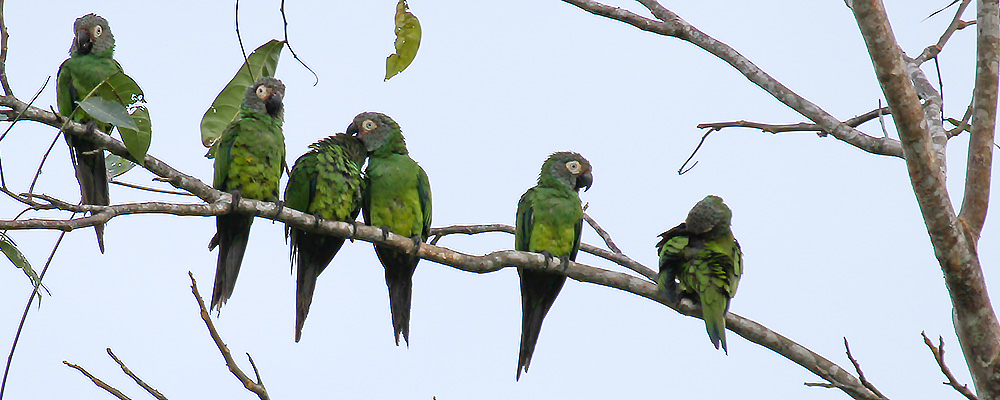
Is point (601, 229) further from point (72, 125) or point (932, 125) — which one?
point (72, 125)

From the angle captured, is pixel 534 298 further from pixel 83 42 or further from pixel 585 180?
pixel 83 42

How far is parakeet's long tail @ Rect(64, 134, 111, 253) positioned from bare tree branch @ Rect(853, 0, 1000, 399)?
4.08m

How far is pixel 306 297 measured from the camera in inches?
214

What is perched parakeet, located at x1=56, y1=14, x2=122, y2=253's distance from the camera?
484 cm

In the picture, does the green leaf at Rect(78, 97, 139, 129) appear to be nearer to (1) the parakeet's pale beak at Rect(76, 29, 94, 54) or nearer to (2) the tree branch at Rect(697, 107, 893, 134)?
(1) the parakeet's pale beak at Rect(76, 29, 94, 54)

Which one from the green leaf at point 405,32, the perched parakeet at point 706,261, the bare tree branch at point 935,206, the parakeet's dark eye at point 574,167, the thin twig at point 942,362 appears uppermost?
the parakeet's dark eye at point 574,167

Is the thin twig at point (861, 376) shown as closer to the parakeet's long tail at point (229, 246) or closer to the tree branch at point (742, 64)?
the tree branch at point (742, 64)

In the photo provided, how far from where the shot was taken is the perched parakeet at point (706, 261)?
15.4 ft

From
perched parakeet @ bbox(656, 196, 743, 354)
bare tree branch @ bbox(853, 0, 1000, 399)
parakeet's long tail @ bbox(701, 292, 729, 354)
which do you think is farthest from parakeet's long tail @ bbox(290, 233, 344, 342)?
bare tree branch @ bbox(853, 0, 1000, 399)

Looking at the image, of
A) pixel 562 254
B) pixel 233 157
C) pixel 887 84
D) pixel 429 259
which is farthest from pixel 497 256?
pixel 887 84

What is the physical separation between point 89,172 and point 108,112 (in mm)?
1590

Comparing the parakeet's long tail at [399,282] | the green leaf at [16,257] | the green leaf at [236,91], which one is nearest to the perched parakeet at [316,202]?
the parakeet's long tail at [399,282]

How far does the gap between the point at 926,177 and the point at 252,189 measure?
3.67m

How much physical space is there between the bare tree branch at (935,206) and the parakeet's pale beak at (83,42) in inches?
182
